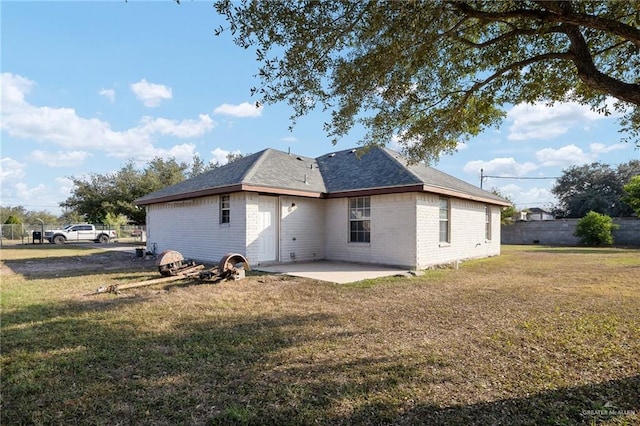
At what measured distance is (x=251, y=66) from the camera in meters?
5.29

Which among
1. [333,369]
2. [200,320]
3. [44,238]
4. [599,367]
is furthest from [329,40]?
[44,238]

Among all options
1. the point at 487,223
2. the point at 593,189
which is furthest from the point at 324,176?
the point at 593,189

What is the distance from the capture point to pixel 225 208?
12.8 meters

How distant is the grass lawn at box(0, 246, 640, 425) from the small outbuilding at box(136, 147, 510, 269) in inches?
169

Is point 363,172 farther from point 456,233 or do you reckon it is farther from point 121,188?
point 121,188

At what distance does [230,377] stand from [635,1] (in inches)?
238

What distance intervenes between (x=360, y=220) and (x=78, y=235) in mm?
26832

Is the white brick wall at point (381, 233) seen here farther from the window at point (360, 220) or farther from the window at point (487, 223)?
the window at point (487, 223)

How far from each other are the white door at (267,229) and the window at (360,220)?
9.51ft

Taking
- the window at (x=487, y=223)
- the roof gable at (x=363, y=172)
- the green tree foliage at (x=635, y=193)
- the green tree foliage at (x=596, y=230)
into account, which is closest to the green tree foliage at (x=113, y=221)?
the roof gable at (x=363, y=172)

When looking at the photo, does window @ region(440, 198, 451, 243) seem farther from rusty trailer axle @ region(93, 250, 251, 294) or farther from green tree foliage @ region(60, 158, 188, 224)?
green tree foliage @ region(60, 158, 188, 224)

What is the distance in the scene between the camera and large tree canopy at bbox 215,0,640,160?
4.26 meters

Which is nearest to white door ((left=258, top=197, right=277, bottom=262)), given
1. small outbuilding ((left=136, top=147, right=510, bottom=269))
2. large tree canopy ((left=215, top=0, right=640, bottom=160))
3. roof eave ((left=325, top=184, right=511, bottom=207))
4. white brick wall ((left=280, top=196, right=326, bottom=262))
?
small outbuilding ((left=136, top=147, right=510, bottom=269))

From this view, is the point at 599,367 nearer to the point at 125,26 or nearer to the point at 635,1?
the point at 635,1
